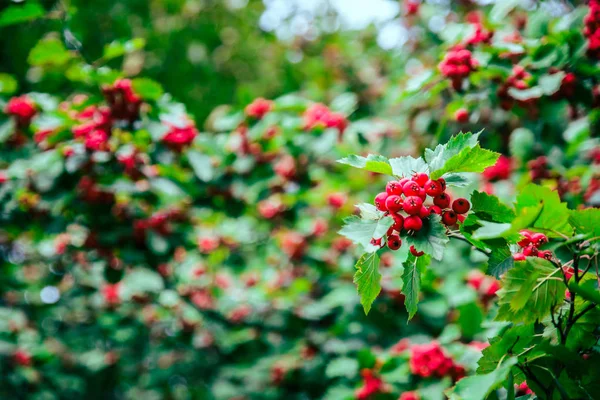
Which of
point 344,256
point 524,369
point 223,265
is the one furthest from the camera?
point 223,265

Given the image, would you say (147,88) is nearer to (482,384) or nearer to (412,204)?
(412,204)

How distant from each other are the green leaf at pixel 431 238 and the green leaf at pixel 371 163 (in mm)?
169

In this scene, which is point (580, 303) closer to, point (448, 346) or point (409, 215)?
point (409, 215)

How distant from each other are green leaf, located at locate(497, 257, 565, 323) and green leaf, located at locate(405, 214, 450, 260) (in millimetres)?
197

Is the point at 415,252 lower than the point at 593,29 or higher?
lower

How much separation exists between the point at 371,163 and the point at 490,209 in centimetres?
34

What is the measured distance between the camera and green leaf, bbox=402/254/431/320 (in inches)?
51.0

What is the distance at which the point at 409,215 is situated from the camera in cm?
129

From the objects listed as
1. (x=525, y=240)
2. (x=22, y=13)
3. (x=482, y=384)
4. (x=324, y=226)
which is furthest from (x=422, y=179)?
(x=324, y=226)

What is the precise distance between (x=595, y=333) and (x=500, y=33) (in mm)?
1750

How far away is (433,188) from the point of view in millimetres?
1269

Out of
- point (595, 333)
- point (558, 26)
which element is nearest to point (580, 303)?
point (595, 333)

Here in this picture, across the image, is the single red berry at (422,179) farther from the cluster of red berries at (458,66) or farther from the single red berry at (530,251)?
the cluster of red berries at (458,66)

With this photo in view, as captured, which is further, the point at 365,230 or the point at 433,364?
the point at 433,364
